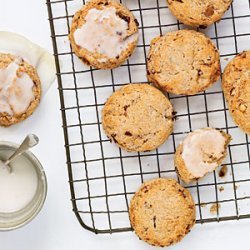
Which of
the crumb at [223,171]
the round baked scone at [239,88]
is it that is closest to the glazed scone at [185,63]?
the round baked scone at [239,88]

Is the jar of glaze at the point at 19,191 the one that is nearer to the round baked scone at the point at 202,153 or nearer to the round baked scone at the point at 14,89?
the round baked scone at the point at 14,89

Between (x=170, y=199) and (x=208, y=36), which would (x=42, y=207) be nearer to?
(x=170, y=199)

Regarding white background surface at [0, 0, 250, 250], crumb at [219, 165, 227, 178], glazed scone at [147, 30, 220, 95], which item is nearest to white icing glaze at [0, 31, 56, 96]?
white background surface at [0, 0, 250, 250]

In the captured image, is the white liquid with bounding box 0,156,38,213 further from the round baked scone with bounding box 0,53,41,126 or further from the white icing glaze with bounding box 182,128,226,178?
the white icing glaze with bounding box 182,128,226,178

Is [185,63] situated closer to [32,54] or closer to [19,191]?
[32,54]

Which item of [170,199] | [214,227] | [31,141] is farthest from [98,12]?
[214,227]
